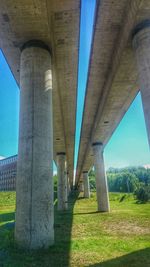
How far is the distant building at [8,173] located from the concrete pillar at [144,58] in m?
96.2

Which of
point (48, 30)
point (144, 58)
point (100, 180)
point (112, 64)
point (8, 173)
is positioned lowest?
point (100, 180)

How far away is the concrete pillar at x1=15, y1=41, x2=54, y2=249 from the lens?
8.48 metres

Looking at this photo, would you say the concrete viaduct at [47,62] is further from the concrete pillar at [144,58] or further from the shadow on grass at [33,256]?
the shadow on grass at [33,256]

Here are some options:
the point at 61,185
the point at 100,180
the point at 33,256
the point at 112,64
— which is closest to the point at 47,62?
the point at 112,64

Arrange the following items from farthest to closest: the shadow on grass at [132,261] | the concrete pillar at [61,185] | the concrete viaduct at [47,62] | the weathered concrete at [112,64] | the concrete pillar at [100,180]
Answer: the concrete pillar at [61,185] → the concrete pillar at [100,180] → the weathered concrete at [112,64] → the concrete viaduct at [47,62] → the shadow on grass at [132,261]

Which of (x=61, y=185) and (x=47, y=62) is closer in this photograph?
→ (x=47, y=62)

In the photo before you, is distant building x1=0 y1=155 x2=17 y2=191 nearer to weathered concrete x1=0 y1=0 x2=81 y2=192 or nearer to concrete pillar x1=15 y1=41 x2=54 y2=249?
weathered concrete x1=0 y1=0 x2=81 y2=192

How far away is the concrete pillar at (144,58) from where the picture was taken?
957 centimetres

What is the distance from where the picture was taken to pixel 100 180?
25.0m

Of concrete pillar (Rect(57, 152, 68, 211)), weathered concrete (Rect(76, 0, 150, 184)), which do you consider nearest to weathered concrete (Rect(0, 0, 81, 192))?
weathered concrete (Rect(76, 0, 150, 184))

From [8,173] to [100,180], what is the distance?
89.9 m

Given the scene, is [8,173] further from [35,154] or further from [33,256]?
[33,256]

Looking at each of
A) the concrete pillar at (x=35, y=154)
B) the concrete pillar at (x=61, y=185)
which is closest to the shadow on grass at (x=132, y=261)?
the concrete pillar at (x=35, y=154)

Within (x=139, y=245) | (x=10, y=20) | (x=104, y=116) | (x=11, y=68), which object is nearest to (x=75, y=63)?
(x=11, y=68)
